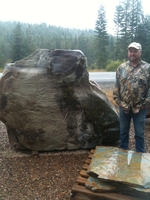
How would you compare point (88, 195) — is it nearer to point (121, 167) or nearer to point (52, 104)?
point (121, 167)

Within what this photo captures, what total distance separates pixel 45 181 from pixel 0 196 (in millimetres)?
641

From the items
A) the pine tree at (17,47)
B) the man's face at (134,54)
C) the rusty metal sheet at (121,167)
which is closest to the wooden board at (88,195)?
the rusty metal sheet at (121,167)

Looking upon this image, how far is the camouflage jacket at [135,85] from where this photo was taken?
358cm

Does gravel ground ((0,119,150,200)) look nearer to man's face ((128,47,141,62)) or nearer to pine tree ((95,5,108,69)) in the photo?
man's face ((128,47,141,62))

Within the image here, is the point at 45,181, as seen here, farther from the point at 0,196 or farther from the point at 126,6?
the point at 126,6

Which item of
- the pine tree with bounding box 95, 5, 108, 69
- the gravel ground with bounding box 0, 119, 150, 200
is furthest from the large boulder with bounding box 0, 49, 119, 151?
the pine tree with bounding box 95, 5, 108, 69

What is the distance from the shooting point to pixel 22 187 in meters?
3.26

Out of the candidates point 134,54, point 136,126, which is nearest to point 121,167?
point 136,126

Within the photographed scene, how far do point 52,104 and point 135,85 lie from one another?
141 centimetres

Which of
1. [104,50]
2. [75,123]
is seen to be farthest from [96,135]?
[104,50]

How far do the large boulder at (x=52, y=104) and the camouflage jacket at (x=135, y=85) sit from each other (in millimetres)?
636

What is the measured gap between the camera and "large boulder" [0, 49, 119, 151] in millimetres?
3973

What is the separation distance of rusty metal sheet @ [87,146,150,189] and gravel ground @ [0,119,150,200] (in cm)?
58

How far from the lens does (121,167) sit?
293 cm
